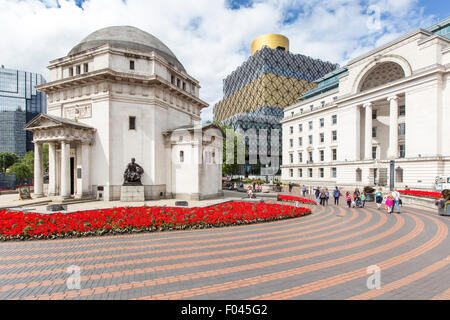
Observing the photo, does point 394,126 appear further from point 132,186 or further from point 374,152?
point 132,186

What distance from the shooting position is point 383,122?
41.4 meters

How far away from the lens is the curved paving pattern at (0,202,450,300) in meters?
5.27

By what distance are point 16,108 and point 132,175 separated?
149727 millimetres

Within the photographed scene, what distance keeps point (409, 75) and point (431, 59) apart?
9.59 feet

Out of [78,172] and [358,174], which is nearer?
[78,172]

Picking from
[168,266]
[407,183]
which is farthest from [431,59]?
[168,266]

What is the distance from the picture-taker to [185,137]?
75.7 ft

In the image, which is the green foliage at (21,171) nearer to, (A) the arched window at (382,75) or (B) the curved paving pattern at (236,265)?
(B) the curved paving pattern at (236,265)

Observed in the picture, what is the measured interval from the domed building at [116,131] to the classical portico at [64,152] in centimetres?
8

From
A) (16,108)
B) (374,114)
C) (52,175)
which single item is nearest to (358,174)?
(374,114)

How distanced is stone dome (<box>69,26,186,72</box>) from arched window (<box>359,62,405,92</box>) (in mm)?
35871

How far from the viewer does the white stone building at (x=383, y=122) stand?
30.6m

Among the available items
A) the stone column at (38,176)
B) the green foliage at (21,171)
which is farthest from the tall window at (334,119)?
the green foliage at (21,171)
